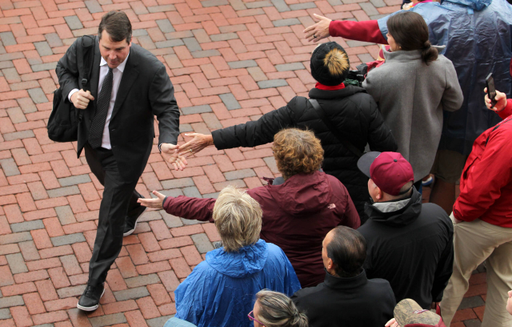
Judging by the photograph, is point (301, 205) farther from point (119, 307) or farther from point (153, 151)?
point (153, 151)

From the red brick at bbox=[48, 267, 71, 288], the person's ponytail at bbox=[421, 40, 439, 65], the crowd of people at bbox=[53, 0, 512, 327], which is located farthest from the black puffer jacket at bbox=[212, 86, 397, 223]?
the red brick at bbox=[48, 267, 71, 288]

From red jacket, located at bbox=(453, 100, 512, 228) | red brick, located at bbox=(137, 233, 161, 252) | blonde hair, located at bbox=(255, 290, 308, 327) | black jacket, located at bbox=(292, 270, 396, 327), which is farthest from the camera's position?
red brick, located at bbox=(137, 233, 161, 252)

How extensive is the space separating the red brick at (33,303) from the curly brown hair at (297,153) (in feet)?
7.50

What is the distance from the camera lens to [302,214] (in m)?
3.38

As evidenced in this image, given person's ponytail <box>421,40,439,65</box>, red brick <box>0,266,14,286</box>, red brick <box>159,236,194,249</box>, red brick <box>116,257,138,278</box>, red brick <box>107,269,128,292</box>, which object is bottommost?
red brick <box>0,266,14,286</box>

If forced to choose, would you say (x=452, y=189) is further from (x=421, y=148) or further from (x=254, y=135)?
(x=254, y=135)

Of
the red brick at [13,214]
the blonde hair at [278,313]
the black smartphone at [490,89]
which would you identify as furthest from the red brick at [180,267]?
the black smartphone at [490,89]

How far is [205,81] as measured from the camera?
6.59 metres

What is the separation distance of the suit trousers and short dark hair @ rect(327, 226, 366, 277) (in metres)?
1.97

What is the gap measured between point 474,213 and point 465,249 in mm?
345

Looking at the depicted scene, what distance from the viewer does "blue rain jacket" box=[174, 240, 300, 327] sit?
119 inches

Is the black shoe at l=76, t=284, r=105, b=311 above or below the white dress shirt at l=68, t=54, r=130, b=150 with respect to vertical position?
below

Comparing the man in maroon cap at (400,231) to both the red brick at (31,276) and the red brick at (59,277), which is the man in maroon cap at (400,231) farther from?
the red brick at (31,276)

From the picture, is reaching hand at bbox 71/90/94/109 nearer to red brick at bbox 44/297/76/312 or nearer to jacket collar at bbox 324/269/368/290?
red brick at bbox 44/297/76/312
